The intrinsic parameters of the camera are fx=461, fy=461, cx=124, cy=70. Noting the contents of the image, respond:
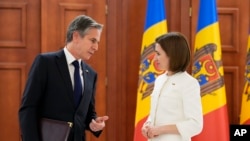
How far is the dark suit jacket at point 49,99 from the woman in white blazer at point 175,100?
1.17 ft

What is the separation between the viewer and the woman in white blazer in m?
2.20

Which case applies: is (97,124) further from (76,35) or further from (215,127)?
(215,127)

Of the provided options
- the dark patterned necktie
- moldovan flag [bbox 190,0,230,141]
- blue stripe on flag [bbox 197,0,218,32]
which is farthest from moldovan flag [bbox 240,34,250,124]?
the dark patterned necktie

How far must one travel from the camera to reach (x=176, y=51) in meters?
2.23

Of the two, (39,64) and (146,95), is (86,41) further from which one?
(146,95)

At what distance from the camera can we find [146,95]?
3.94m

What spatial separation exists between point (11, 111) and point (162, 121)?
2283 mm

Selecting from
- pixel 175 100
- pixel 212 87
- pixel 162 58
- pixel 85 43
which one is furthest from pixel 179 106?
pixel 212 87

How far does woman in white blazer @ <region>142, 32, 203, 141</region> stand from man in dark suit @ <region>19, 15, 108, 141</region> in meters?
0.32

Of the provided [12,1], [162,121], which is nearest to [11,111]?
[12,1]

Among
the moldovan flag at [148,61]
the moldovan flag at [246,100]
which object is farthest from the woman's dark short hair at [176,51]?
the moldovan flag at [246,100]

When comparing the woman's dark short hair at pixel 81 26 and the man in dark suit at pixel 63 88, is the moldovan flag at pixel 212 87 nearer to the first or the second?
the man in dark suit at pixel 63 88

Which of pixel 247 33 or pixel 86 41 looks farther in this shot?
pixel 247 33

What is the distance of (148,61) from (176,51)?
1.72m
